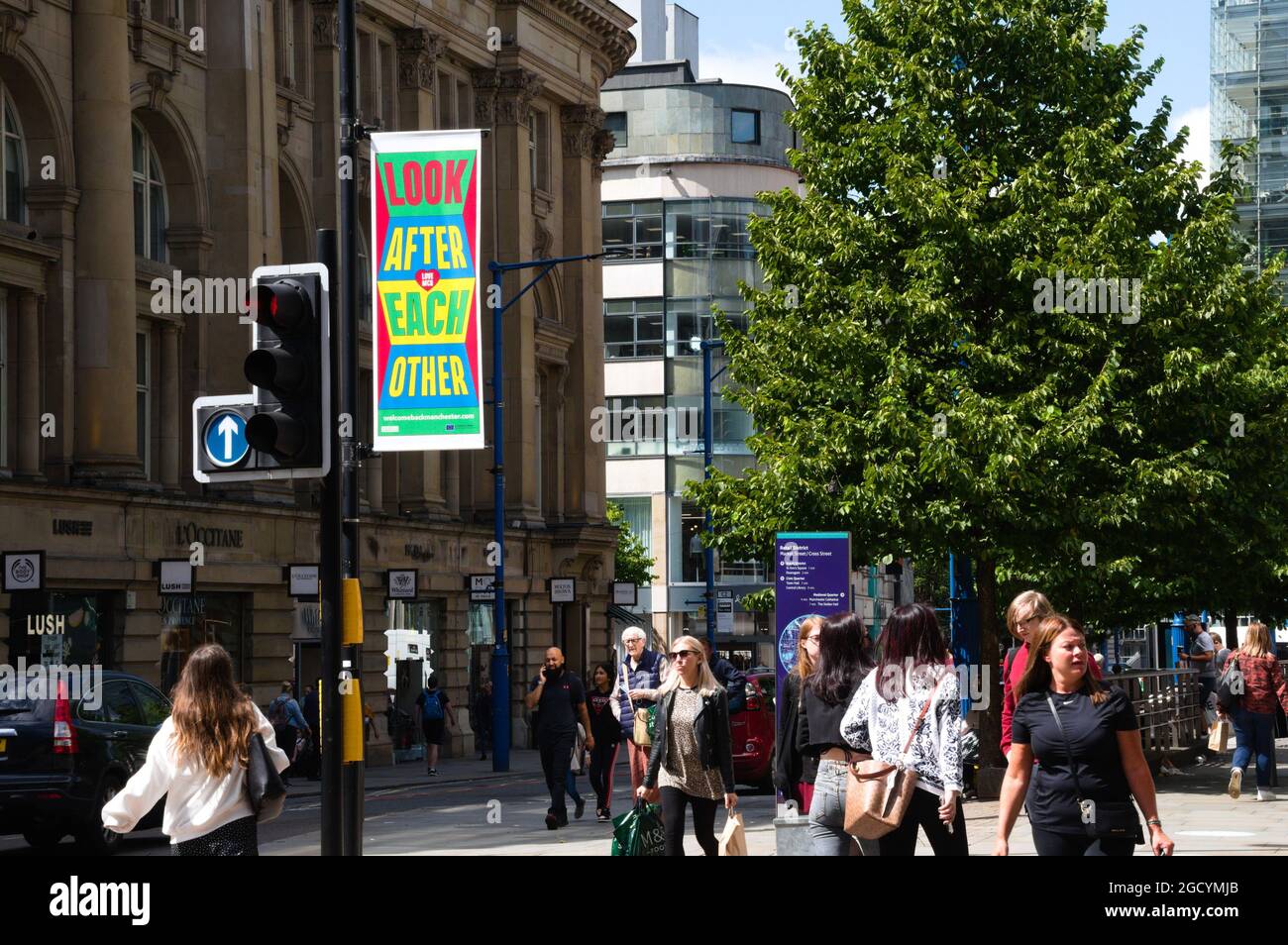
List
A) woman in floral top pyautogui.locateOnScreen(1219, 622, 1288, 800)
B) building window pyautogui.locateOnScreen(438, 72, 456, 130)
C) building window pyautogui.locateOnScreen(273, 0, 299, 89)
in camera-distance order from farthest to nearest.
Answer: building window pyautogui.locateOnScreen(438, 72, 456, 130) → building window pyautogui.locateOnScreen(273, 0, 299, 89) → woman in floral top pyautogui.locateOnScreen(1219, 622, 1288, 800)

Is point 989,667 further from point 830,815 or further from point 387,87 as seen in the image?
point 387,87

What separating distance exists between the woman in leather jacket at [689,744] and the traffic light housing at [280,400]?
3.84 meters

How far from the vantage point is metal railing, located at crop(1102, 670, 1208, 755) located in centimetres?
2658

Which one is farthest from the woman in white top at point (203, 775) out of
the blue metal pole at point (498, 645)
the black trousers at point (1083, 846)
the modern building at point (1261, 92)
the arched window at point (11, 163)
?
the modern building at point (1261, 92)

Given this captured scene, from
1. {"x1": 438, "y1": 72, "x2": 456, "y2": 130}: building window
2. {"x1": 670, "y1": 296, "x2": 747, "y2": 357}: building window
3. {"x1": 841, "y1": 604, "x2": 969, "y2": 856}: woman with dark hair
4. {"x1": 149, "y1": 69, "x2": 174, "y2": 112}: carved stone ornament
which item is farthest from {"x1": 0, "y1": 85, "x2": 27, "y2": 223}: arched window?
{"x1": 670, "y1": 296, "x2": 747, "y2": 357}: building window

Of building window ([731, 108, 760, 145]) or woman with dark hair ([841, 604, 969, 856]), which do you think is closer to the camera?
woman with dark hair ([841, 604, 969, 856])

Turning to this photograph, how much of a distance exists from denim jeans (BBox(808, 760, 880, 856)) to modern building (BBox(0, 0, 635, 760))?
15.4 meters

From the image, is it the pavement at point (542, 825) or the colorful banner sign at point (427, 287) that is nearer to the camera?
the colorful banner sign at point (427, 287)

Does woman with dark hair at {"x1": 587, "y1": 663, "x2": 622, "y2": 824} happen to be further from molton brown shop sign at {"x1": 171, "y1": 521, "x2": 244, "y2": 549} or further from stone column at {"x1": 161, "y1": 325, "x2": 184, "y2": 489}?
stone column at {"x1": 161, "y1": 325, "x2": 184, "y2": 489}

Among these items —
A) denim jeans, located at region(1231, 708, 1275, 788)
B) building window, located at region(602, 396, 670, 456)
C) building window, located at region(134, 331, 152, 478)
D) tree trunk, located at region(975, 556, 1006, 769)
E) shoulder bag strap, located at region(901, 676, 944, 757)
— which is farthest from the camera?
building window, located at region(602, 396, 670, 456)

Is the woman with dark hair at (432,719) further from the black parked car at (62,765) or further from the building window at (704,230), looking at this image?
the building window at (704,230)

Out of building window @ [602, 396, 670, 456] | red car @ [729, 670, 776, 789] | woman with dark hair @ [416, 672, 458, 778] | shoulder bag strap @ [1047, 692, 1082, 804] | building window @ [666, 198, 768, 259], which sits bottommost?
woman with dark hair @ [416, 672, 458, 778]

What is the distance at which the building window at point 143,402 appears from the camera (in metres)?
35.9
